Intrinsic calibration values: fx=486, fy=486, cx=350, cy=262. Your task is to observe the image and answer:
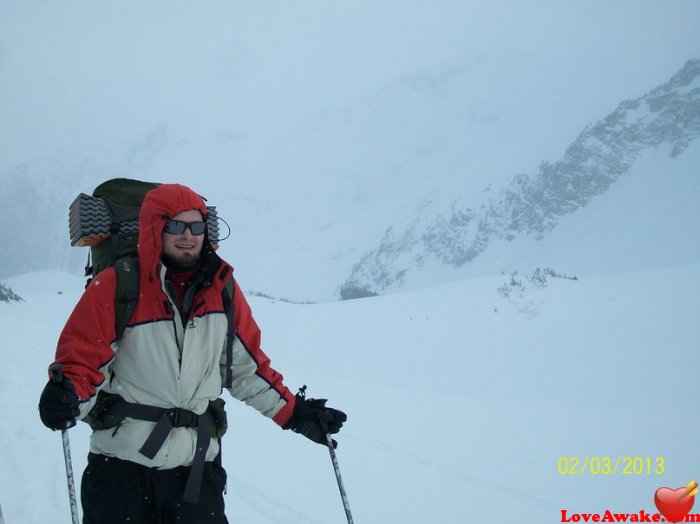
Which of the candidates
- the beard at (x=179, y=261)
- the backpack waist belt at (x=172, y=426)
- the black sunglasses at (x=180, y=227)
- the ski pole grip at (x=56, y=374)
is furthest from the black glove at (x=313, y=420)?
the ski pole grip at (x=56, y=374)

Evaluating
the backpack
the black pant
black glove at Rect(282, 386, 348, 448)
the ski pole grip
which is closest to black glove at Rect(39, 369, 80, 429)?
the ski pole grip

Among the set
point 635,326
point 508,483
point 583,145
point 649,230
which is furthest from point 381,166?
point 508,483

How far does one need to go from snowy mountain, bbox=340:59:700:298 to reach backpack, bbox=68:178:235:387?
43251 millimetres

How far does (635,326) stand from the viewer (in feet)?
32.6

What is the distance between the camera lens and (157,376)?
232 cm

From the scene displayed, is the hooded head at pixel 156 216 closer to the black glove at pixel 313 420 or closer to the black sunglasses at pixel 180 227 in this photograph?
the black sunglasses at pixel 180 227

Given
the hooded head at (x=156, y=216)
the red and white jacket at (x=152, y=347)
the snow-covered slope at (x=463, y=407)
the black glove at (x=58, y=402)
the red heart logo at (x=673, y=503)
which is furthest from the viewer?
the snow-covered slope at (x=463, y=407)

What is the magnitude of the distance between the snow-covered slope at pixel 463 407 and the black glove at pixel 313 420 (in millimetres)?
1651

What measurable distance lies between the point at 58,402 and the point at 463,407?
665 cm

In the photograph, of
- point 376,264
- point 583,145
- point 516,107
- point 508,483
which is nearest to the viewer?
point 508,483

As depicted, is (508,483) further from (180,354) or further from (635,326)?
(635,326)

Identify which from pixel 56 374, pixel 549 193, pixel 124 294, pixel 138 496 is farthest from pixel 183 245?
pixel 549 193

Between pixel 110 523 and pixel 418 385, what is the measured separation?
822 cm

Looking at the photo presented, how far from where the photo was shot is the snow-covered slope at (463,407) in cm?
464
